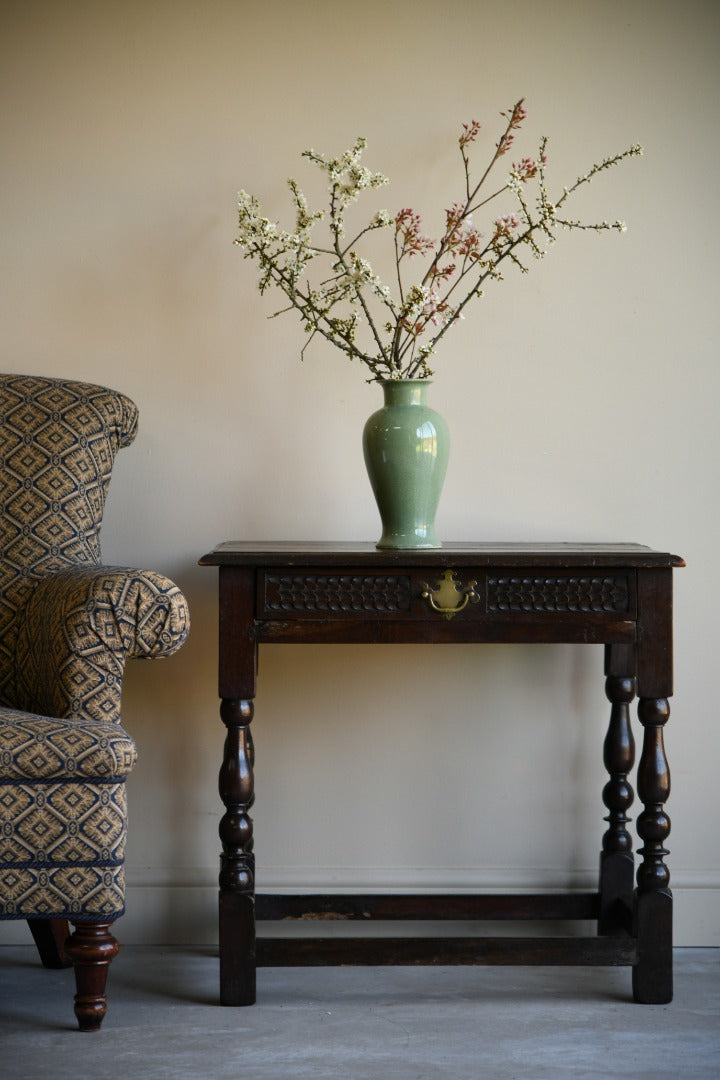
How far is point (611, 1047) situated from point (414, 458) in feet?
3.31

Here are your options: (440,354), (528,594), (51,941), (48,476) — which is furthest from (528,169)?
(51,941)

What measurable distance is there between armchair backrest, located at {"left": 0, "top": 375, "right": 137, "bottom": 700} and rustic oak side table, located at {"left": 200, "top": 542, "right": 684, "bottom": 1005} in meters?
0.40

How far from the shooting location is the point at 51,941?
82.3 inches

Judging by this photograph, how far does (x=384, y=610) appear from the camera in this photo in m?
1.90

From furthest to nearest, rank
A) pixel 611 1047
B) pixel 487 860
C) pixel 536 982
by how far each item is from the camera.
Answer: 1. pixel 487 860
2. pixel 536 982
3. pixel 611 1047

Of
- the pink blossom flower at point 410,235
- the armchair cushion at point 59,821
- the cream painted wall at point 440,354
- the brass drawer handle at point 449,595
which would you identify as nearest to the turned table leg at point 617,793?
the cream painted wall at point 440,354

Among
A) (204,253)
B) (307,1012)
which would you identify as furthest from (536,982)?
(204,253)

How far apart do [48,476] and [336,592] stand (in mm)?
626

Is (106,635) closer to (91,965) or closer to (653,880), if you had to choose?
(91,965)

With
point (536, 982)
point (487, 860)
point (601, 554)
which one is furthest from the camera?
point (487, 860)

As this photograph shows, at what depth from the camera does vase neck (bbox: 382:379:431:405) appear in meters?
2.04

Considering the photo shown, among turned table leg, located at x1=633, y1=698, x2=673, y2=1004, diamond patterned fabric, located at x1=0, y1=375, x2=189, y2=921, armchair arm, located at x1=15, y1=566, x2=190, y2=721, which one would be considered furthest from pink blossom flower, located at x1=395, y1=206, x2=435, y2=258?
turned table leg, located at x1=633, y1=698, x2=673, y2=1004

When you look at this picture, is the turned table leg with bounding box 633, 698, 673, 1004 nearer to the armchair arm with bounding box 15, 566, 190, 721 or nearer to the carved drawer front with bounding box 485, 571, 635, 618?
the carved drawer front with bounding box 485, 571, 635, 618

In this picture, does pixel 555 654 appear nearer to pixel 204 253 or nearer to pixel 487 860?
pixel 487 860
